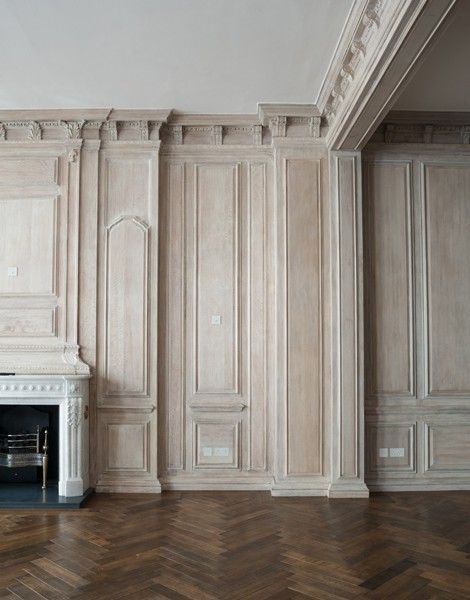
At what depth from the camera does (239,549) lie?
3.33 meters

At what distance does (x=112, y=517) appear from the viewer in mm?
3963

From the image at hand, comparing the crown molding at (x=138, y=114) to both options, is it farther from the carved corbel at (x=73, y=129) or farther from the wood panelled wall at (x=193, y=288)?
the carved corbel at (x=73, y=129)

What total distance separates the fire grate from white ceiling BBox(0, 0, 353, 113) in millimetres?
2811

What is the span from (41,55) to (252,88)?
1.58 metres

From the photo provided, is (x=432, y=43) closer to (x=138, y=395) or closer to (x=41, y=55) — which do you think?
(x=41, y=55)

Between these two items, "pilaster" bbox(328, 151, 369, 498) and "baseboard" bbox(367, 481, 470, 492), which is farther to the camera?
"baseboard" bbox(367, 481, 470, 492)

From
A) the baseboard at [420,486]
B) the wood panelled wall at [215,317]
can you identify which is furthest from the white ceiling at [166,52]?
the baseboard at [420,486]

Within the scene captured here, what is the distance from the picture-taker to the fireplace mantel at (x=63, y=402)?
431 cm

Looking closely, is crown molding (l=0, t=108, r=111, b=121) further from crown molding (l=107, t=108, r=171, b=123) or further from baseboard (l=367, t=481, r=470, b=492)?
baseboard (l=367, t=481, r=470, b=492)

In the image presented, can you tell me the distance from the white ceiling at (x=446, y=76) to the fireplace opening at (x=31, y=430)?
13.1 ft

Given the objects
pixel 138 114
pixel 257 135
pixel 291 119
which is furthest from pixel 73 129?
→ pixel 291 119

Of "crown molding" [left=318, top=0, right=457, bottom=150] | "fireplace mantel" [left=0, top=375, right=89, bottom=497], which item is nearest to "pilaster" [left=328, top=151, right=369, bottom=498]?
"crown molding" [left=318, top=0, right=457, bottom=150]

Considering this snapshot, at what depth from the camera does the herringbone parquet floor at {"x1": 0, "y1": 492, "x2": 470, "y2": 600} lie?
111 inches

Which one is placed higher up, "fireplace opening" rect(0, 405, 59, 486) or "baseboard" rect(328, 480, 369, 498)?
"fireplace opening" rect(0, 405, 59, 486)
